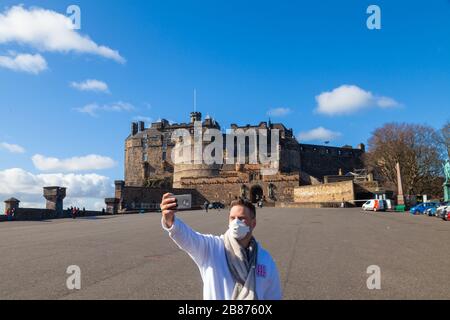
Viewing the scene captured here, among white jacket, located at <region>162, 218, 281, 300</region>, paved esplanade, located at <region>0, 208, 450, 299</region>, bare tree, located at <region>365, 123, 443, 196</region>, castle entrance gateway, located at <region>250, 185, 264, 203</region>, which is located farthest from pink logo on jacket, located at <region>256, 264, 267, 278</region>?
castle entrance gateway, located at <region>250, 185, 264, 203</region>

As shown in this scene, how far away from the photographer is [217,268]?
2.86 meters

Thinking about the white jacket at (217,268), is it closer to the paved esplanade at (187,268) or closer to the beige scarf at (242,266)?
the beige scarf at (242,266)

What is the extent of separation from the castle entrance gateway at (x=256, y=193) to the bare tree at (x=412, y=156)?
18969 mm

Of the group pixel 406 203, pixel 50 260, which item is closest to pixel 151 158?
pixel 406 203

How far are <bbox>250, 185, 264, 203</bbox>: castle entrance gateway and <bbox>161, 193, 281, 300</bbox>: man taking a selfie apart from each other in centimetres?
6307

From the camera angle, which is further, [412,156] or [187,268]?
[412,156]

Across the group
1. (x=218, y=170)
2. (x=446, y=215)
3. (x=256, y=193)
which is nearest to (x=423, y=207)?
(x=446, y=215)

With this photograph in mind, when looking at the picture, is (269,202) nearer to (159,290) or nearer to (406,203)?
(406,203)

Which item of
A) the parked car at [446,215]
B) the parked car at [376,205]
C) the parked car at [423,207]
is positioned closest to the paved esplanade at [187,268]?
the parked car at [446,215]

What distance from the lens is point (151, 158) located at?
85625 millimetres

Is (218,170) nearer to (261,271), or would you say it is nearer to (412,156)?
(412,156)

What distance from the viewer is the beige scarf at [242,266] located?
2704 mm

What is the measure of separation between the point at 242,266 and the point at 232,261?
3.3 inches

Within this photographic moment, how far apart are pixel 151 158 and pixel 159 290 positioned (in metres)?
81.3
